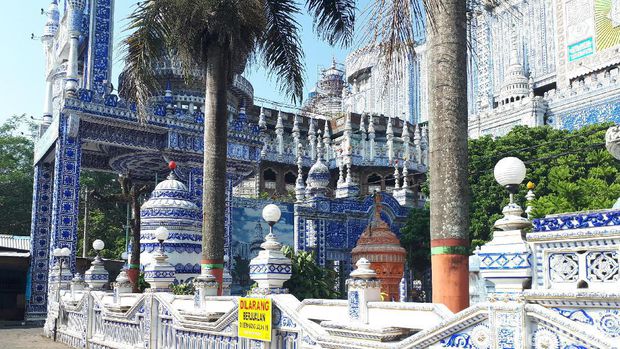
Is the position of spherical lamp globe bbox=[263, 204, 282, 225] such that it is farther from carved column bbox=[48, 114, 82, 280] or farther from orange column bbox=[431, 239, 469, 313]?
carved column bbox=[48, 114, 82, 280]

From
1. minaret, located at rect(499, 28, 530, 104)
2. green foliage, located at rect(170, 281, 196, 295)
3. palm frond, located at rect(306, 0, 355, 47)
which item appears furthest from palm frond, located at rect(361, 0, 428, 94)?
minaret, located at rect(499, 28, 530, 104)

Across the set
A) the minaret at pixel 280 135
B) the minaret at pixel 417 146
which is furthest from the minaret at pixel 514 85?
the minaret at pixel 280 135

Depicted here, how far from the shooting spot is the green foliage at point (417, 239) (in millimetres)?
A: 27062

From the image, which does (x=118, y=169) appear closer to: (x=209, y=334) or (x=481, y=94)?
(x=209, y=334)

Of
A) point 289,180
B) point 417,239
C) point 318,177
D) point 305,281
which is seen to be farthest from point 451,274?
point 289,180

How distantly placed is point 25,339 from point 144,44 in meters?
9.27

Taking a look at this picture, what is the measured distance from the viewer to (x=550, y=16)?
4562cm

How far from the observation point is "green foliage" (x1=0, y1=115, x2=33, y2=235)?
34719mm

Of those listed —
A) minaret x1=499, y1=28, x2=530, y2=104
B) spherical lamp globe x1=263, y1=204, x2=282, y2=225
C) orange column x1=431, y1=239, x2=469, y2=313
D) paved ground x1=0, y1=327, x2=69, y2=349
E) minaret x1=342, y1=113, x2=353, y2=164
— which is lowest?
paved ground x1=0, y1=327, x2=69, y2=349

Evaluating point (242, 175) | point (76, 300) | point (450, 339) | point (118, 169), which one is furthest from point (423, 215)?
point (450, 339)

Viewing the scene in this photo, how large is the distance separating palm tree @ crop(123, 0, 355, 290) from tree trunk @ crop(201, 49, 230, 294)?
18 millimetres

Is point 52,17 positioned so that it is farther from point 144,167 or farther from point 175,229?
point 175,229

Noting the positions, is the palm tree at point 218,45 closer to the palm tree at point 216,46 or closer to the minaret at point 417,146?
the palm tree at point 216,46

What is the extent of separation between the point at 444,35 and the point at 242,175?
16546mm
